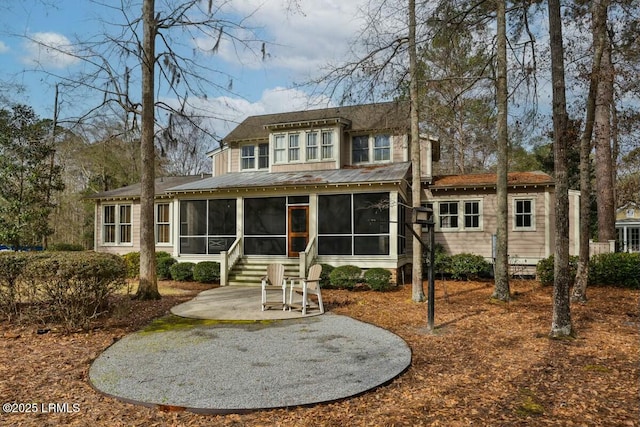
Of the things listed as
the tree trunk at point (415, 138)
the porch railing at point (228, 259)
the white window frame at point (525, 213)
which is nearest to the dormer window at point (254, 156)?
the porch railing at point (228, 259)

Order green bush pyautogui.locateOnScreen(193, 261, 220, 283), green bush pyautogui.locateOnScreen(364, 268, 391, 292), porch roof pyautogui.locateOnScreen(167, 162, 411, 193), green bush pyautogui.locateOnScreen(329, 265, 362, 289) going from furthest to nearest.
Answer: green bush pyautogui.locateOnScreen(193, 261, 220, 283), porch roof pyautogui.locateOnScreen(167, 162, 411, 193), green bush pyautogui.locateOnScreen(329, 265, 362, 289), green bush pyautogui.locateOnScreen(364, 268, 391, 292)

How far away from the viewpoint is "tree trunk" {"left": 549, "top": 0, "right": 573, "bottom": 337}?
21.7ft

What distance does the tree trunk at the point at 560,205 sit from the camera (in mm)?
6629

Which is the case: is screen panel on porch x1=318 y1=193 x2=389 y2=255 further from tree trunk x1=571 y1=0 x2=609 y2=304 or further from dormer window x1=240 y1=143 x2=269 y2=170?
tree trunk x1=571 y1=0 x2=609 y2=304

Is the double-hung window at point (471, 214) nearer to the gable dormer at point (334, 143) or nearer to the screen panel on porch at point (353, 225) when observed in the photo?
the gable dormer at point (334, 143)

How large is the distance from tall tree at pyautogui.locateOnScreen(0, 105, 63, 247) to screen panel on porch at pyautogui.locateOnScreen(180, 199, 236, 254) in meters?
4.73

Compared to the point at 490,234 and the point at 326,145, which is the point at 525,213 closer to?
the point at 490,234

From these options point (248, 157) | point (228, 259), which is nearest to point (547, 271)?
point (228, 259)

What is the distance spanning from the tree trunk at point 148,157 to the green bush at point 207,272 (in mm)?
3514

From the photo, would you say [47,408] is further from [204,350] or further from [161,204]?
[161,204]

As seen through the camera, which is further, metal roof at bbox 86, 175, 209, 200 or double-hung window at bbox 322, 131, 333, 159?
metal roof at bbox 86, 175, 209, 200

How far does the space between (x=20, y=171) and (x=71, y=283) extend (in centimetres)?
810

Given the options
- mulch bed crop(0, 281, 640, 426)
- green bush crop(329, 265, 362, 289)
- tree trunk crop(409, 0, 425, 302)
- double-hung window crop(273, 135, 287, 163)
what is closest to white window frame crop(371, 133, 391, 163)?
double-hung window crop(273, 135, 287, 163)

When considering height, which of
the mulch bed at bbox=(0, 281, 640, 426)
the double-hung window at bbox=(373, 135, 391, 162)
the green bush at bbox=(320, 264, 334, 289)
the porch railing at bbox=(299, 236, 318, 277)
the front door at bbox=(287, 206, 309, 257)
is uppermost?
the double-hung window at bbox=(373, 135, 391, 162)
